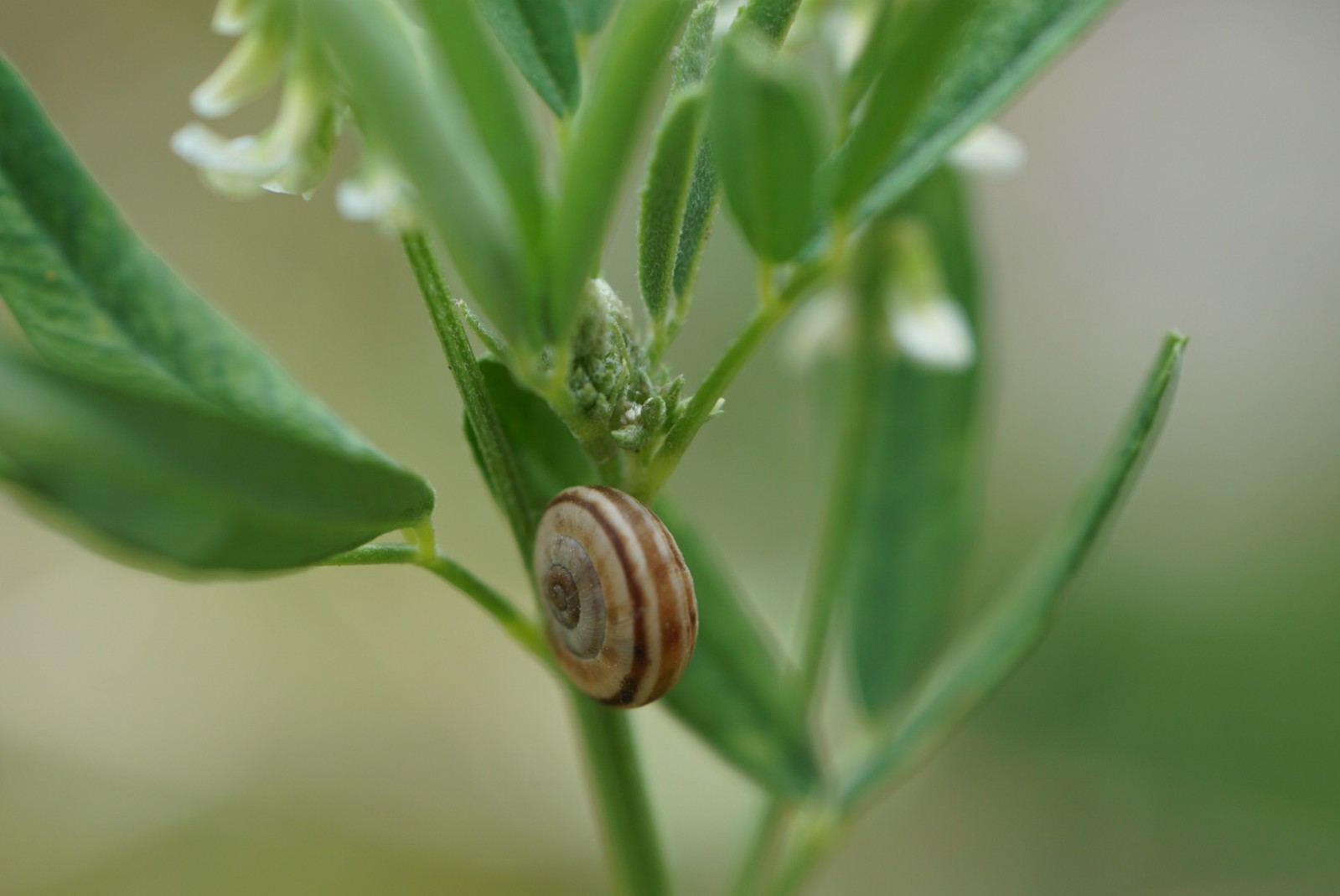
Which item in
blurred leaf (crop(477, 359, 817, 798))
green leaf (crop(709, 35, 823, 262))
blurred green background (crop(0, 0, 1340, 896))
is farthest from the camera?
blurred green background (crop(0, 0, 1340, 896))

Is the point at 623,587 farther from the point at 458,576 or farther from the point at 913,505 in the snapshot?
the point at 913,505

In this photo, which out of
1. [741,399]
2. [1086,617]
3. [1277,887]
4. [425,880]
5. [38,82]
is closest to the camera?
[1277,887]

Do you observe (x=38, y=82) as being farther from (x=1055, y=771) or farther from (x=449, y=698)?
(x=1055, y=771)

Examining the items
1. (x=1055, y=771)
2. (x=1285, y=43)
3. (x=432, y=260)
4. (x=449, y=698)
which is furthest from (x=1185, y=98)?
(x=432, y=260)

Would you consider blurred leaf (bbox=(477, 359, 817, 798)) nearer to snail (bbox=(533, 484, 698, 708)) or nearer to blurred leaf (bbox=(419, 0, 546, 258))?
snail (bbox=(533, 484, 698, 708))

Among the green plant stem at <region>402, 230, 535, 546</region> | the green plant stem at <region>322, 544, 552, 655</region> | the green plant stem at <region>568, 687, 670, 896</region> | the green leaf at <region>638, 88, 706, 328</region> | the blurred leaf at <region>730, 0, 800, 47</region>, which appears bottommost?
the green plant stem at <region>568, 687, 670, 896</region>

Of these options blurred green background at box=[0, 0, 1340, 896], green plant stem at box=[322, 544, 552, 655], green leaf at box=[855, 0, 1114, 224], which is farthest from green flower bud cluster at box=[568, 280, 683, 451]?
blurred green background at box=[0, 0, 1340, 896]

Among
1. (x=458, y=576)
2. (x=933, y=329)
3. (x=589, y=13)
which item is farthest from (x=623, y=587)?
(x=933, y=329)

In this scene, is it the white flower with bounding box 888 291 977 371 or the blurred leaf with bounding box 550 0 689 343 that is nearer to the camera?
the blurred leaf with bounding box 550 0 689 343
